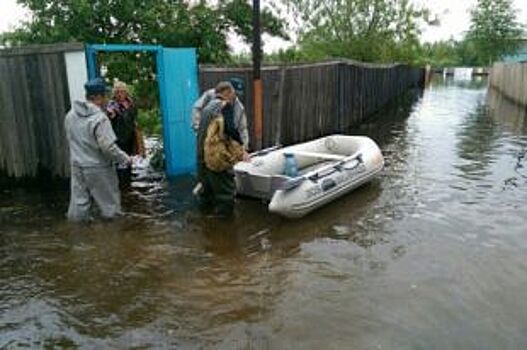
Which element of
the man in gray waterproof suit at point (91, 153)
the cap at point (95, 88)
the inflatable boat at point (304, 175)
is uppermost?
the cap at point (95, 88)

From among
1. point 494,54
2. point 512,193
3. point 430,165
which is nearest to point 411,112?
point 430,165

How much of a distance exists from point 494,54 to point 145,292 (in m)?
66.7

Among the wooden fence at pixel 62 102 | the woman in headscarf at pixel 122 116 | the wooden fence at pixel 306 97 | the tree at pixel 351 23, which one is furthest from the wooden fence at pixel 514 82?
the woman in headscarf at pixel 122 116

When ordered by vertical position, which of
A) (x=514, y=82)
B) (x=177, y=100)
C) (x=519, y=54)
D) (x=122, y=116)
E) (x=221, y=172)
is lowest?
(x=514, y=82)

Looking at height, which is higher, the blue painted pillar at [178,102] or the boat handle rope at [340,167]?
the blue painted pillar at [178,102]

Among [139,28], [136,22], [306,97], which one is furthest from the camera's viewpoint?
[306,97]

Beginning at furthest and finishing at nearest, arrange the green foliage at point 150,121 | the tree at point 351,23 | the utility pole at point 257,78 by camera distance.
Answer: the tree at point 351,23 → the green foliage at point 150,121 → the utility pole at point 257,78

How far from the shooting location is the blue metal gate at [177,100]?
25.8ft

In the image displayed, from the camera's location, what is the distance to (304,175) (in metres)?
7.03

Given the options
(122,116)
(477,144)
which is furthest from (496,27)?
(122,116)

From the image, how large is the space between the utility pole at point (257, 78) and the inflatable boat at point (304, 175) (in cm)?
104

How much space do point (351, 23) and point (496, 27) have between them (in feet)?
147

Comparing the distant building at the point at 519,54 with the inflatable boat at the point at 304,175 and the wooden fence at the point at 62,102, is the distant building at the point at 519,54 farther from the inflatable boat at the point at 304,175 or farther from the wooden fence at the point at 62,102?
the inflatable boat at the point at 304,175

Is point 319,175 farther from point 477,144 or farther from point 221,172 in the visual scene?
point 477,144
